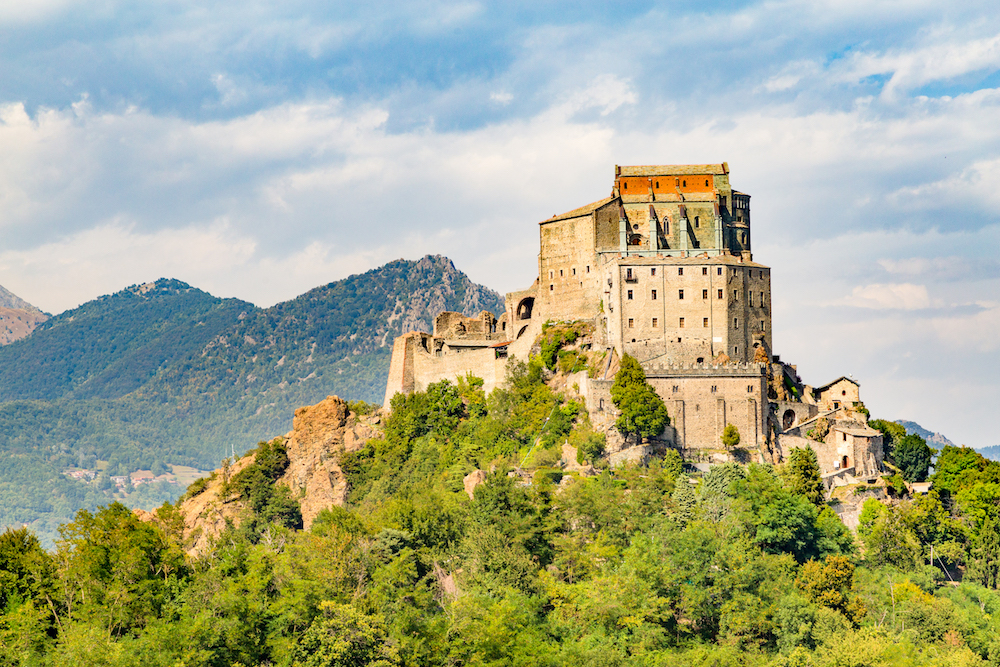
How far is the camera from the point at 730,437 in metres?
90.8

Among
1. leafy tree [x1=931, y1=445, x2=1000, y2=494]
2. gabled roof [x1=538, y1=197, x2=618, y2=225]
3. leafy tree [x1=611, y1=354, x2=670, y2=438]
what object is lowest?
leafy tree [x1=931, y1=445, x2=1000, y2=494]

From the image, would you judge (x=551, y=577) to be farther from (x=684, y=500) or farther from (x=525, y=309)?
(x=525, y=309)

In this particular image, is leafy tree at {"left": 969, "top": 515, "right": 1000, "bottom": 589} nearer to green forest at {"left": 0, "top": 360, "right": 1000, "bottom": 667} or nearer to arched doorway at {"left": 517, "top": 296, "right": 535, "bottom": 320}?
green forest at {"left": 0, "top": 360, "right": 1000, "bottom": 667}

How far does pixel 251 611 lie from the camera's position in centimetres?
6875

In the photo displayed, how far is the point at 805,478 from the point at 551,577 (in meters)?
20.2

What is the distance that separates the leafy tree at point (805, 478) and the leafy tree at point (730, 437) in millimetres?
3744

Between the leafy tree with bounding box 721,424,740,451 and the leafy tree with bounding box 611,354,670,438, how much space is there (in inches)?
158

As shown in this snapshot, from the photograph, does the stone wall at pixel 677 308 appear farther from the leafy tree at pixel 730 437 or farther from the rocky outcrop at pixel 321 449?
the rocky outcrop at pixel 321 449

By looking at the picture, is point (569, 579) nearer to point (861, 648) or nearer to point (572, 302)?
point (861, 648)

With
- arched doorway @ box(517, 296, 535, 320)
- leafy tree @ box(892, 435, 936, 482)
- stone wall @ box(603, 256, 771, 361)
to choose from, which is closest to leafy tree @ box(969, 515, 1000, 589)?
leafy tree @ box(892, 435, 936, 482)

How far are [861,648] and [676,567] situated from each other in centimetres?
1165

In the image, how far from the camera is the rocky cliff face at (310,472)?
11131cm

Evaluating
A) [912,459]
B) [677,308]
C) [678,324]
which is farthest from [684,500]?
[912,459]

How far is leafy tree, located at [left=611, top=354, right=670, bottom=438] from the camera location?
295ft
